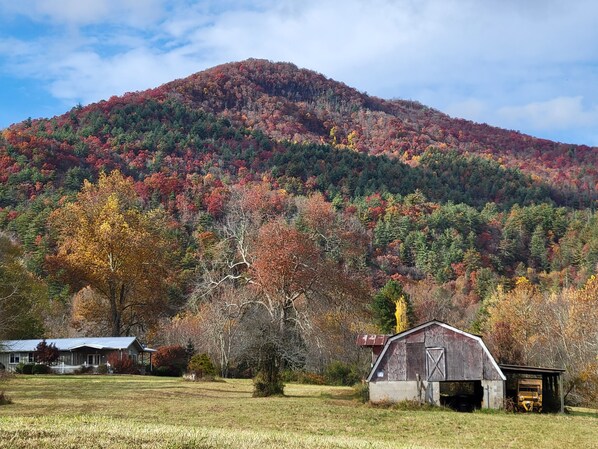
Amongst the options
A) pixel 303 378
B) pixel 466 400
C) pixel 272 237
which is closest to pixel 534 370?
pixel 466 400

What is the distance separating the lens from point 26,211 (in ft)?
313

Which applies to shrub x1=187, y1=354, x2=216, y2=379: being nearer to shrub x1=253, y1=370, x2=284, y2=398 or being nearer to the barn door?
shrub x1=253, y1=370, x2=284, y2=398

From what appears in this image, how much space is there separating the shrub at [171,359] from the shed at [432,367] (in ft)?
84.9

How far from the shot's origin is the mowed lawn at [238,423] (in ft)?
49.4

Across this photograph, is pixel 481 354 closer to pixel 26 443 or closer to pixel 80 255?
pixel 26 443

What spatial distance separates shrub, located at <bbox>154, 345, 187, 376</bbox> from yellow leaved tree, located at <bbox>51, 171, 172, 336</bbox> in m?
9.39

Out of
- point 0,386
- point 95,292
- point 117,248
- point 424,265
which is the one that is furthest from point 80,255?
point 424,265

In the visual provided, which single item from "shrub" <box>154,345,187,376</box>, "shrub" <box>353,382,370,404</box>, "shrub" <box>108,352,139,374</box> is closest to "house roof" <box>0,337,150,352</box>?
"shrub" <box>108,352,139,374</box>

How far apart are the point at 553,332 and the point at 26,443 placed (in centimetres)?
5676

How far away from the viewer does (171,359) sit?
61844 millimetres

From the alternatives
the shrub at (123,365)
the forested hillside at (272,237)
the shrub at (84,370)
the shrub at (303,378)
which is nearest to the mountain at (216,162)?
the forested hillside at (272,237)

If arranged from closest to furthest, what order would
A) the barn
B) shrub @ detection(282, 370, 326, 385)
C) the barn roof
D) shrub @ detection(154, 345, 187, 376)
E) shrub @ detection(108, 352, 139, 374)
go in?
the barn roof → the barn → shrub @ detection(282, 370, 326, 385) → shrub @ detection(108, 352, 139, 374) → shrub @ detection(154, 345, 187, 376)

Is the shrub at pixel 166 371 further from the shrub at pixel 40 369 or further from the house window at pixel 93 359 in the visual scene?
the shrub at pixel 40 369

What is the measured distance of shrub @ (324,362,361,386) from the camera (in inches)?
2117
